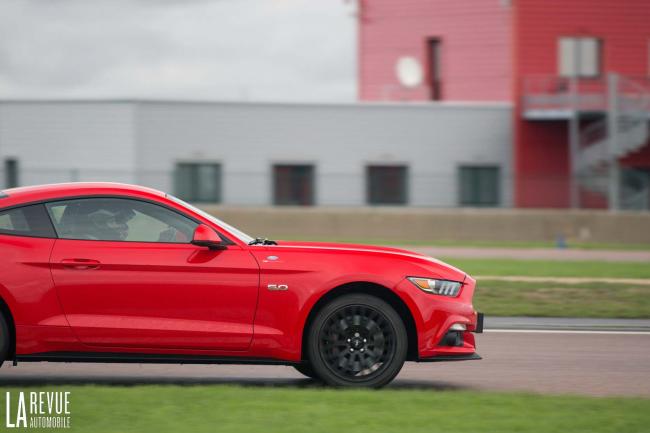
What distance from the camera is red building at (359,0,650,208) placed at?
3306 cm

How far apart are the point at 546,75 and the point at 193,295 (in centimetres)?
2941

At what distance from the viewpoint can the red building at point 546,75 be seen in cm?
3306

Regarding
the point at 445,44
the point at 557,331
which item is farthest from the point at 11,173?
the point at 557,331

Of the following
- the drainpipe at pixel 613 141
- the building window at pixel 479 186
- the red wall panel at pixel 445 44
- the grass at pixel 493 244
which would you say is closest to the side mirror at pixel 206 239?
the grass at pixel 493 244

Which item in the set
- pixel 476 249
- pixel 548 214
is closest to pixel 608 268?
pixel 476 249

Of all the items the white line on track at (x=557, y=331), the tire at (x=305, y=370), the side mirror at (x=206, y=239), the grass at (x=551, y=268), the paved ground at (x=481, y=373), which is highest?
the side mirror at (x=206, y=239)

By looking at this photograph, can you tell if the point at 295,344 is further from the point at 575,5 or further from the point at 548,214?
the point at 575,5

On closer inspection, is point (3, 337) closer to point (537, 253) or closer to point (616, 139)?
point (537, 253)

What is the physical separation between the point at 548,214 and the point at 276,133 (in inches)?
374

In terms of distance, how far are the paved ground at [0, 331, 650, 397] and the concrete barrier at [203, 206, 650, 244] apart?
19508 millimetres

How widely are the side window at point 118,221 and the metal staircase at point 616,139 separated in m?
25.5

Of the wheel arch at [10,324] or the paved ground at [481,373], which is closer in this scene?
the wheel arch at [10,324]

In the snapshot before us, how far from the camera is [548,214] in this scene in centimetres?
3019

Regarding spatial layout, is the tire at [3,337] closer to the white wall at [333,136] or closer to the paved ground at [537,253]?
the paved ground at [537,253]
